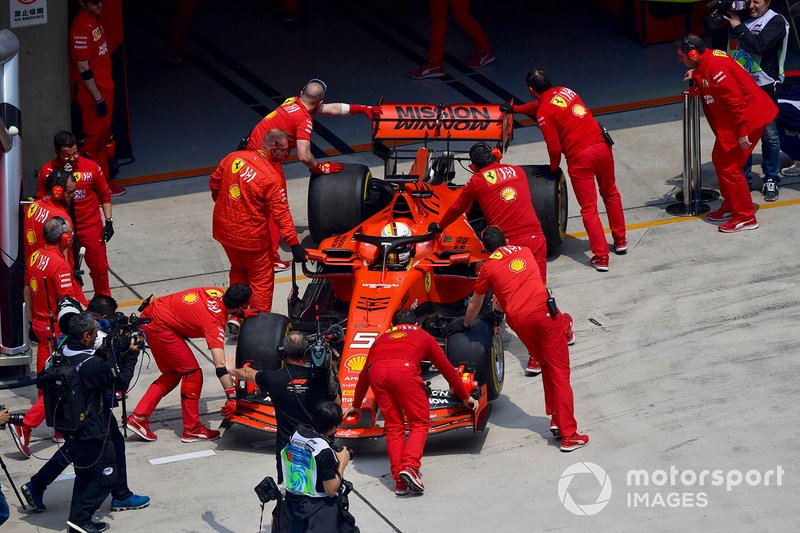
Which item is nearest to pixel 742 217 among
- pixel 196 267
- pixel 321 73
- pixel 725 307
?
pixel 725 307

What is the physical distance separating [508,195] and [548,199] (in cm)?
160

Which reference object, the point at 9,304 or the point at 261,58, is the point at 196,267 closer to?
the point at 9,304

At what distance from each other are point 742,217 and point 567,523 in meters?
6.05

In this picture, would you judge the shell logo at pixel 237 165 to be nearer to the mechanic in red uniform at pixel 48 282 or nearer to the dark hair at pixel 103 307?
the mechanic in red uniform at pixel 48 282

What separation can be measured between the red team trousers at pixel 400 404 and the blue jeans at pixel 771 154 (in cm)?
652

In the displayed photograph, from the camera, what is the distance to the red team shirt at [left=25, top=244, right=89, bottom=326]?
459 inches

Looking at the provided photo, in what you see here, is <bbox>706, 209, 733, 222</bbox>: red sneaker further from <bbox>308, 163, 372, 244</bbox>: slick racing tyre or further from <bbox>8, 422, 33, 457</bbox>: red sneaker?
<bbox>8, 422, 33, 457</bbox>: red sneaker

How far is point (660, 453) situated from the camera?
1059 cm

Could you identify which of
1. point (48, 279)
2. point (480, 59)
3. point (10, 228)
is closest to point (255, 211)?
point (48, 279)

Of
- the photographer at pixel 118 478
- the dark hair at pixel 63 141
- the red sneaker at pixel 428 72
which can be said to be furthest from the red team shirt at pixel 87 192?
the red sneaker at pixel 428 72

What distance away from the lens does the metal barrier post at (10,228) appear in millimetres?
12633

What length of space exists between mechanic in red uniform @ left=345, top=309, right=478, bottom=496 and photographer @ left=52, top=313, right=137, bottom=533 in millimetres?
1825

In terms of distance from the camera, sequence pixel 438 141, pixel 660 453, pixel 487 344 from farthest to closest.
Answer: pixel 438 141 < pixel 487 344 < pixel 660 453

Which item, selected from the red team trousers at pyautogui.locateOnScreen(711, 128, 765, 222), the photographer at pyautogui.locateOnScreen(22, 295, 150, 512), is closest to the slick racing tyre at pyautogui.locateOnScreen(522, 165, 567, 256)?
the red team trousers at pyautogui.locateOnScreen(711, 128, 765, 222)
